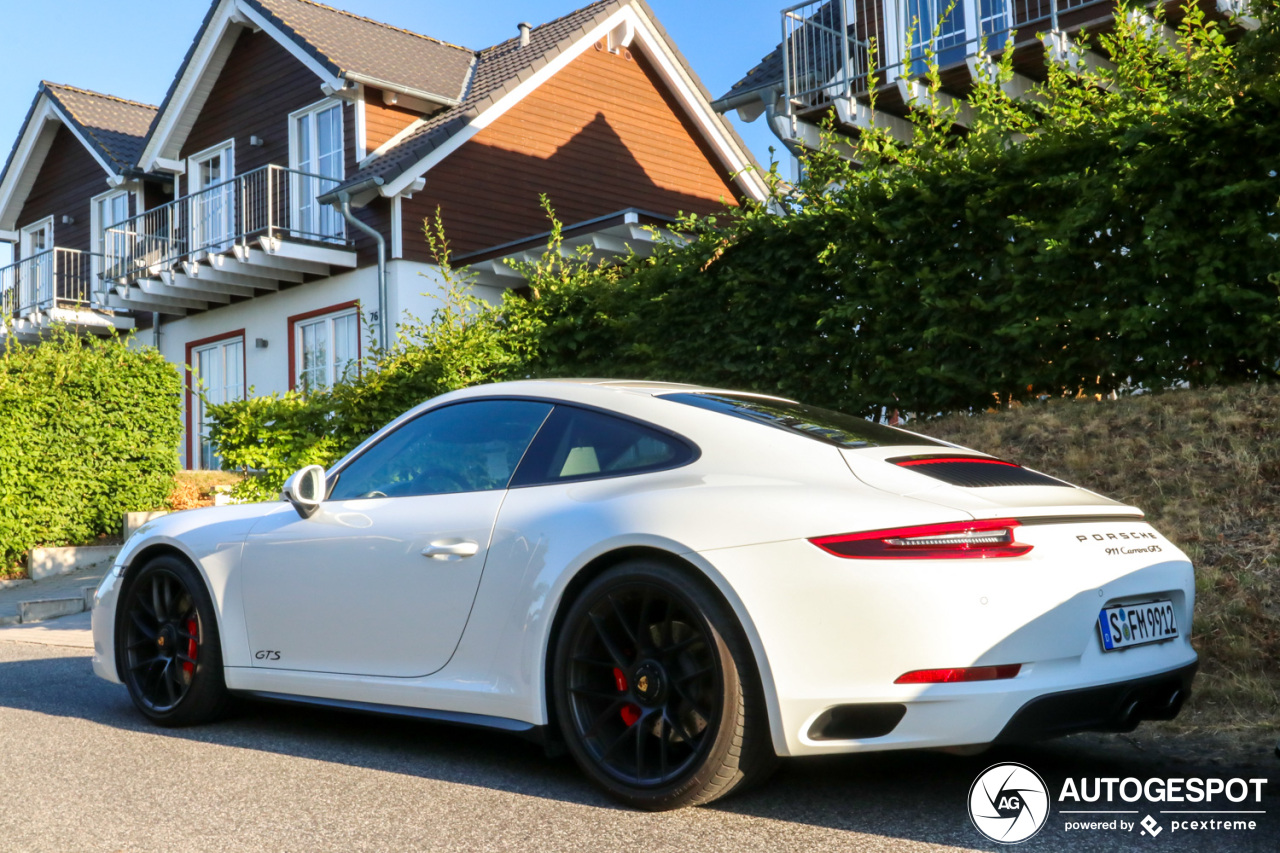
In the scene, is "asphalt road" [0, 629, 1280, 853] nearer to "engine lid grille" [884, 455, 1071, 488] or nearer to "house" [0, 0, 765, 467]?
"engine lid grille" [884, 455, 1071, 488]

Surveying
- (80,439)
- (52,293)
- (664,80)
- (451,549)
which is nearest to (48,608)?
(80,439)

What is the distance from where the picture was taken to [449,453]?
4691 millimetres

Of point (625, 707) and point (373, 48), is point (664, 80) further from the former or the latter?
point (625, 707)

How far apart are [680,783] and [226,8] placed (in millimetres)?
20878

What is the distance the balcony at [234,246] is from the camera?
18672 millimetres

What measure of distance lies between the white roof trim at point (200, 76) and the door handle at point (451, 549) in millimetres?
17669

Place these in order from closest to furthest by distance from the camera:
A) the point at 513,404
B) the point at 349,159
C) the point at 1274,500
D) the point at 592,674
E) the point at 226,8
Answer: the point at 592,674
the point at 513,404
the point at 1274,500
the point at 349,159
the point at 226,8

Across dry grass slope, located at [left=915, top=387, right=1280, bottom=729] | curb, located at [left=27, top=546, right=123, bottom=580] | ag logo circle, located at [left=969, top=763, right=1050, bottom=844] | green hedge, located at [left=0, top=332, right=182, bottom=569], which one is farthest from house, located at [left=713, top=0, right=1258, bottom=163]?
ag logo circle, located at [left=969, top=763, right=1050, bottom=844]

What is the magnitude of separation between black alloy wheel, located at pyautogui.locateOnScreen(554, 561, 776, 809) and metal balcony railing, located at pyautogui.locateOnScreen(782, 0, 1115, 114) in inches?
456

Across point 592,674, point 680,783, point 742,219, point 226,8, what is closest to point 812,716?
point 680,783

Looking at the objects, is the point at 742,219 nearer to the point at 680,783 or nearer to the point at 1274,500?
the point at 1274,500

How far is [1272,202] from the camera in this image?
6.96 meters

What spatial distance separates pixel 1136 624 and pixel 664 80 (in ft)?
68.6

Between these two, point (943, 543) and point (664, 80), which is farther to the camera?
point (664, 80)
